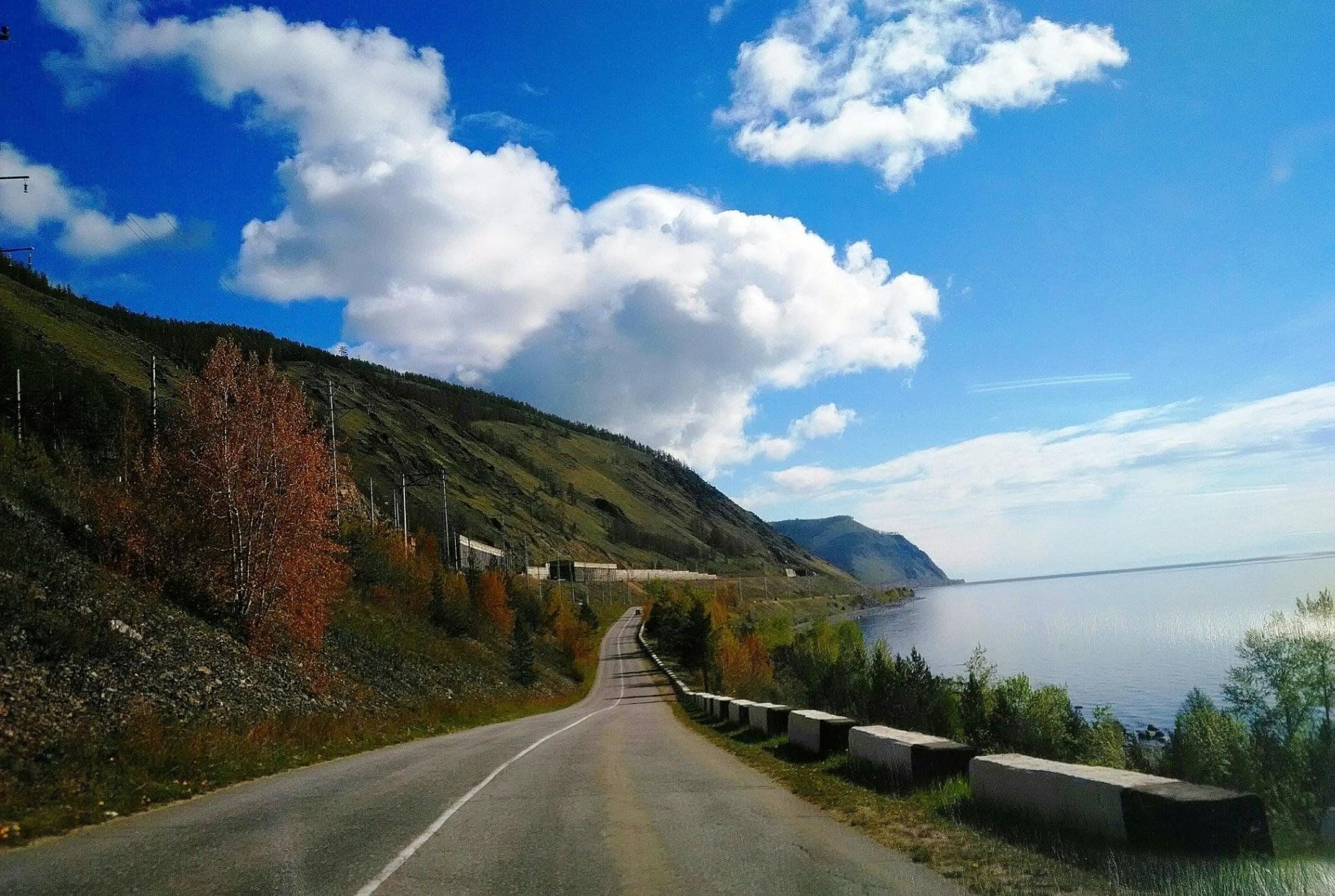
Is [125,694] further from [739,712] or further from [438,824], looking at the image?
[739,712]

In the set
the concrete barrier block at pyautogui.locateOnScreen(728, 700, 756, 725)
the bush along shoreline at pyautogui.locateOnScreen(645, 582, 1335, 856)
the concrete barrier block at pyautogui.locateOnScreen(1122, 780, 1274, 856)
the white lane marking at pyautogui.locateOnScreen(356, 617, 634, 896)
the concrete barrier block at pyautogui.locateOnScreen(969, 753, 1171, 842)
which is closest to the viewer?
the concrete barrier block at pyautogui.locateOnScreen(1122, 780, 1274, 856)

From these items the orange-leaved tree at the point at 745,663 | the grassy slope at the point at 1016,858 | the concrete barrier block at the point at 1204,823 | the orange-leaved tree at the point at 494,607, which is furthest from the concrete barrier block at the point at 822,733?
the orange-leaved tree at the point at 494,607

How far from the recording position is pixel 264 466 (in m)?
27.1

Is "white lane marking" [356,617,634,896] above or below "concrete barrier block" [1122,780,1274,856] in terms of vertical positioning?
below

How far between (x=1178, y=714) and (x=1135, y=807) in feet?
150

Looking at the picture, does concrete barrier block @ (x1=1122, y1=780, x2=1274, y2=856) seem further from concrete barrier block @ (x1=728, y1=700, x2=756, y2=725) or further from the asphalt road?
concrete barrier block @ (x1=728, y1=700, x2=756, y2=725)

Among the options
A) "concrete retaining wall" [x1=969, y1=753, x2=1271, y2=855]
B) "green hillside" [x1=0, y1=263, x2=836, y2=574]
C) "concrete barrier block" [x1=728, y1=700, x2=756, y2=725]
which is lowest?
"concrete barrier block" [x1=728, y1=700, x2=756, y2=725]

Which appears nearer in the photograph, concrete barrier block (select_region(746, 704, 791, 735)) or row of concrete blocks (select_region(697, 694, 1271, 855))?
row of concrete blocks (select_region(697, 694, 1271, 855))

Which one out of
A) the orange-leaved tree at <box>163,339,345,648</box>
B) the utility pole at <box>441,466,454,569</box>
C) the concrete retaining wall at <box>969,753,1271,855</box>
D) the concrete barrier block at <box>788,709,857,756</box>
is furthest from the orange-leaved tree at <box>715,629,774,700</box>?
the concrete retaining wall at <box>969,753,1271,855</box>

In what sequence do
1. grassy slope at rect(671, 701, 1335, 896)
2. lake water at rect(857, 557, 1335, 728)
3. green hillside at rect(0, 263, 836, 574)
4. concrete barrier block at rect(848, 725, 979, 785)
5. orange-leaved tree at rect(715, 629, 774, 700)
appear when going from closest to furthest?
grassy slope at rect(671, 701, 1335, 896), concrete barrier block at rect(848, 725, 979, 785), green hillside at rect(0, 263, 836, 574), lake water at rect(857, 557, 1335, 728), orange-leaved tree at rect(715, 629, 774, 700)

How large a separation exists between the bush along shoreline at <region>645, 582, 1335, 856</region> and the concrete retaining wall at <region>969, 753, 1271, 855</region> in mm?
16084

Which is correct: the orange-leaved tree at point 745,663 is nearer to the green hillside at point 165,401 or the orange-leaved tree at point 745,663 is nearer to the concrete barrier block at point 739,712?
the green hillside at point 165,401

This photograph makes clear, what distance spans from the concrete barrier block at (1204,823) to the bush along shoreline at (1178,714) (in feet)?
57.9

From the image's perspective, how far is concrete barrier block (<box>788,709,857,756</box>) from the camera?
14.1 m
